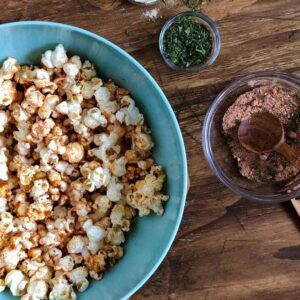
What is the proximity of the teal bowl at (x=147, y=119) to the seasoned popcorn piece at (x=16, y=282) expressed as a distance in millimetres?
43

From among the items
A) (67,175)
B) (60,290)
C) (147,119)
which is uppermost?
(147,119)

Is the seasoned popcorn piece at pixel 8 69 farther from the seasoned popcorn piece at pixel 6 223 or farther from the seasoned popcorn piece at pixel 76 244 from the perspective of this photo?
the seasoned popcorn piece at pixel 76 244

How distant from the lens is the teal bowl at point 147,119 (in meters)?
1.33

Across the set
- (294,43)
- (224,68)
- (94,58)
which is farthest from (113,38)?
(294,43)

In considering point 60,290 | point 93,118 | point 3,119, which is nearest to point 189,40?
point 93,118

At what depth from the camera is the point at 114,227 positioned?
1.43 m

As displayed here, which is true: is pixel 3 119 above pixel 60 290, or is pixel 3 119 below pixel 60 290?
above

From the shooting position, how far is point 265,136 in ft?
4.90

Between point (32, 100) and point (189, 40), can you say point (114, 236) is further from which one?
point (189, 40)

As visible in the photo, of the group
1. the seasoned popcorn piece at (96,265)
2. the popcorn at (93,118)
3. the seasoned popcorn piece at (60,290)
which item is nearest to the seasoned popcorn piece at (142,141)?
the popcorn at (93,118)

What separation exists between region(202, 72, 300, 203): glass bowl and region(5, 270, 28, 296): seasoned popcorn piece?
0.68 metres

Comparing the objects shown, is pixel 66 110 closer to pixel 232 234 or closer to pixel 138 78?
pixel 138 78

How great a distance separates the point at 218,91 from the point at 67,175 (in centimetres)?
55

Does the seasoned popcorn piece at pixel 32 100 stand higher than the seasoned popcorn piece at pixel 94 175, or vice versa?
the seasoned popcorn piece at pixel 32 100
